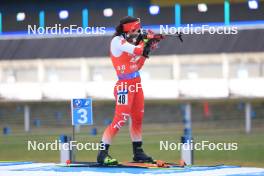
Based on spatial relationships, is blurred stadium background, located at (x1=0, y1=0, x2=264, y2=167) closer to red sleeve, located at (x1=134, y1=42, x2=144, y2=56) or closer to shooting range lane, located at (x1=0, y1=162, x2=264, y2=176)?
red sleeve, located at (x1=134, y1=42, x2=144, y2=56)

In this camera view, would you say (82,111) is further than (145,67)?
No

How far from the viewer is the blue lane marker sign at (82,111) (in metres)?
8.45

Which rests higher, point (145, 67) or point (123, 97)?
point (145, 67)

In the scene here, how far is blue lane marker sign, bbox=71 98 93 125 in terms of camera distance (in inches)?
333

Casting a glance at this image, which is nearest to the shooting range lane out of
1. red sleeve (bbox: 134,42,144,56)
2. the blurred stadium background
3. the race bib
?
the race bib

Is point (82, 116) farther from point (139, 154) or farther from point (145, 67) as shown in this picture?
point (145, 67)

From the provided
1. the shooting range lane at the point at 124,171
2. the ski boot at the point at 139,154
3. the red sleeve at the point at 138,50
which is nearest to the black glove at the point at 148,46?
the red sleeve at the point at 138,50

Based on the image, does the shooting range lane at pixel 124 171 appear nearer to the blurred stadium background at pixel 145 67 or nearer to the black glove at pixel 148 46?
the black glove at pixel 148 46

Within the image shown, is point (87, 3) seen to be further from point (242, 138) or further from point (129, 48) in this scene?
point (242, 138)

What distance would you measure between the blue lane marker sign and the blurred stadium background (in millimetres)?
1342

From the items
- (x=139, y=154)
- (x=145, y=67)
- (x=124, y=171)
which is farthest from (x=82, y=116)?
(x=145, y=67)

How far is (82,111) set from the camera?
27.8 feet

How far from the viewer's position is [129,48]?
7684mm

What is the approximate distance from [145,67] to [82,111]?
3.91 metres
